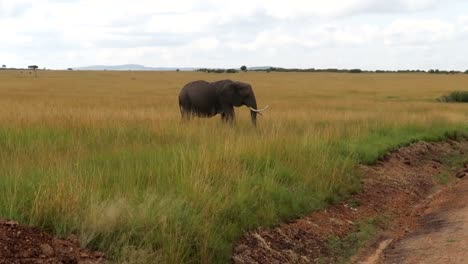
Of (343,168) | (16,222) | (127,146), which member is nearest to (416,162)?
(343,168)

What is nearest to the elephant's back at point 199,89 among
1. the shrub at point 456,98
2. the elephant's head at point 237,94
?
the elephant's head at point 237,94

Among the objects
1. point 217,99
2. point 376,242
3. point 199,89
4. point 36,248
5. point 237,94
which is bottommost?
point 376,242

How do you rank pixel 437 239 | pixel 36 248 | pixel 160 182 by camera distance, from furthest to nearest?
1. pixel 437 239
2. pixel 160 182
3. pixel 36 248

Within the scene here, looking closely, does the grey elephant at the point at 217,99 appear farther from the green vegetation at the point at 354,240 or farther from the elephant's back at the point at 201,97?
the green vegetation at the point at 354,240

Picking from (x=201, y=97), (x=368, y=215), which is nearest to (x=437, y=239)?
(x=368, y=215)

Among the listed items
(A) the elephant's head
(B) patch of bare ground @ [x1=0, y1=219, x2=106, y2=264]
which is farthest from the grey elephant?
(B) patch of bare ground @ [x1=0, y1=219, x2=106, y2=264]

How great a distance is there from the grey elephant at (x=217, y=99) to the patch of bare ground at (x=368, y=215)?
465 cm

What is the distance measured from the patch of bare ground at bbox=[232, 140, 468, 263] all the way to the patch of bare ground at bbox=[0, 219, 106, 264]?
6.04 ft

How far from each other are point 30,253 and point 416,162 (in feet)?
39.1

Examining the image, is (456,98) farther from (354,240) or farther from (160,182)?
(160,182)

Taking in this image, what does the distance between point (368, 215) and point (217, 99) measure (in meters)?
9.28

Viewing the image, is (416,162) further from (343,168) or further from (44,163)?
(44,163)

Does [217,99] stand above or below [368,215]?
above

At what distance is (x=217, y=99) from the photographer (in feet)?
60.6
